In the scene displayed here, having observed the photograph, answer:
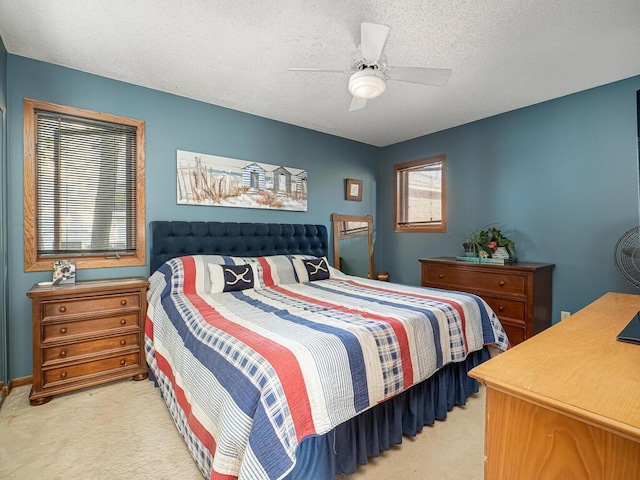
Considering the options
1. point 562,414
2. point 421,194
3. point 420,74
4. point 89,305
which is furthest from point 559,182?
point 89,305

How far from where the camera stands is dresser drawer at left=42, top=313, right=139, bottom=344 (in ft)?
7.24

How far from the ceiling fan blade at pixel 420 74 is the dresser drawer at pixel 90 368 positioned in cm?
286

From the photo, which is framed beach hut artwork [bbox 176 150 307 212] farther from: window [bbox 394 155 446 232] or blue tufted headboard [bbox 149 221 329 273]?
window [bbox 394 155 446 232]

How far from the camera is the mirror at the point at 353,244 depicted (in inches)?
171

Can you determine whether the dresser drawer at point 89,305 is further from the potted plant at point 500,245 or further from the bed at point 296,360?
the potted plant at point 500,245

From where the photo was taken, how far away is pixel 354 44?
2.22m

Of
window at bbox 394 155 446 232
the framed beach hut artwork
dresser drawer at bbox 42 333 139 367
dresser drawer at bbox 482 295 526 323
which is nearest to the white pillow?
dresser drawer at bbox 42 333 139 367

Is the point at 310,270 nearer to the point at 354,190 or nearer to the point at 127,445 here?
the point at 354,190

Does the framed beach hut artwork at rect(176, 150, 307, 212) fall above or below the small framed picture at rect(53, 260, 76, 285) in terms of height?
above

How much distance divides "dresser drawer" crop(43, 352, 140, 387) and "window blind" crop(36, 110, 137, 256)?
92 cm

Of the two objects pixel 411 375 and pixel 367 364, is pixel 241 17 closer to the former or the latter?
pixel 367 364

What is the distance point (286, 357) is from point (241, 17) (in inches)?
79.4

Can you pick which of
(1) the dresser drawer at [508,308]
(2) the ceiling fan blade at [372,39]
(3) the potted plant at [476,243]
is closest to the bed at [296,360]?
(1) the dresser drawer at [508,308]

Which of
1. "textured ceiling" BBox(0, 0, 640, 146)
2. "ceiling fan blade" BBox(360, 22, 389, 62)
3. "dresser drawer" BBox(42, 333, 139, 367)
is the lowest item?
"dresser drawer" BBox(42, 333, 139, 367)
